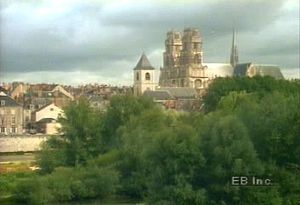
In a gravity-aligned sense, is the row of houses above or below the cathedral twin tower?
below

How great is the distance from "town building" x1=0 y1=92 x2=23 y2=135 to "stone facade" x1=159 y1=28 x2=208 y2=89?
Result: 986 centimetres

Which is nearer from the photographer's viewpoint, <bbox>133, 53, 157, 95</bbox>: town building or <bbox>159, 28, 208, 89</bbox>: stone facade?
<bbox>133, 53, 157, 95</bbox>: town building

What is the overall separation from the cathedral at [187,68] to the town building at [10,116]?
7544 millimetres

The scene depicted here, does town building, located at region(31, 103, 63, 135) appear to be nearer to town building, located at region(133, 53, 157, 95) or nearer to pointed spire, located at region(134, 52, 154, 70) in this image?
town building, located at region(133, 53, 157, 95)

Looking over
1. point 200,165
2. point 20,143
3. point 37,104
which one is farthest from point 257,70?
point 200,165

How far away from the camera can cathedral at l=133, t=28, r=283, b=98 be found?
2359 cm

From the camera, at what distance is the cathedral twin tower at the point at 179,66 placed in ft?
78.7

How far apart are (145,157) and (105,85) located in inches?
692

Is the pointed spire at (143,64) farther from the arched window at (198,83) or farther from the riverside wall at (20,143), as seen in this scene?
the riverside wall at (20,143)

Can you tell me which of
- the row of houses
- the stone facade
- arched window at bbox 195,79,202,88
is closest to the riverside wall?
the row of houses

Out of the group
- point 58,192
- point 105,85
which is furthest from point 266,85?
point 105,85

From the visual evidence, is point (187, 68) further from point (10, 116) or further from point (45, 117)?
point (10, 116)

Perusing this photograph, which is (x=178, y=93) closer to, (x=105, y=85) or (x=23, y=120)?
(x=105, y=85)

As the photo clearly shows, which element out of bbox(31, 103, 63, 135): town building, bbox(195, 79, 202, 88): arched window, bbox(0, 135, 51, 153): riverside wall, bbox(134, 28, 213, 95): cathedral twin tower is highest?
bbox(134, 28, 213, 95): cathedral twin tower
